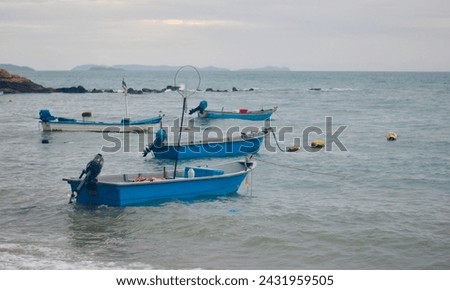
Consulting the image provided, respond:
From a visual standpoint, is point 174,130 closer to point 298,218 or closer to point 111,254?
point 298,218

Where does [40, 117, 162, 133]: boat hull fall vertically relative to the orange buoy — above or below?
above

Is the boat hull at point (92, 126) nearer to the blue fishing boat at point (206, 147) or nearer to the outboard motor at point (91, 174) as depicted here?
the blue fishing boat at point (206, 147)

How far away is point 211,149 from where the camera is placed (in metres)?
27.4

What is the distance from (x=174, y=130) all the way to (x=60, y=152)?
1196 cm

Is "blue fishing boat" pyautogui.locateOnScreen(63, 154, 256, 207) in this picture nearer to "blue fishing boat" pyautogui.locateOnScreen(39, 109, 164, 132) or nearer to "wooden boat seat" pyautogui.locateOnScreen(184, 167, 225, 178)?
"wooden boat seat" pyautogui.locateOnScreen(184, 167, 225, 178)

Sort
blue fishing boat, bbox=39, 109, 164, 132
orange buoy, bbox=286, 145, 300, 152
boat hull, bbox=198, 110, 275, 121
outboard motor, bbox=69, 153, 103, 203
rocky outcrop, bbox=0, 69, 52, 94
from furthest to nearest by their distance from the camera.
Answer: rocky outcrop, bbox=0, 69, 52, 94 → boat hull, bbox=198, 110, 275, 121 → blue fishing boat, bbox=39, 109, 164, 132 → orange buoy, bbox=286, 145, 300, 152 → outboard motor, bbox=69, 153, 103, 203

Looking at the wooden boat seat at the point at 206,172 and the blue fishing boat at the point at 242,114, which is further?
the blue fishing boat at the point at 242,114

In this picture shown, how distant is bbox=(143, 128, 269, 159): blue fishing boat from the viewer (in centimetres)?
2655

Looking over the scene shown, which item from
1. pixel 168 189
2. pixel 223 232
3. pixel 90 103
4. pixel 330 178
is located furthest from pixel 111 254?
pixel 90 103

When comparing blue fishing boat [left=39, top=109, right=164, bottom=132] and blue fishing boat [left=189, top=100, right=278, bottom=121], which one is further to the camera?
blue fishing boat [left=189, top=100, right=278, bottom=121]

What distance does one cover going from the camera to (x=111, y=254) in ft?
44.3

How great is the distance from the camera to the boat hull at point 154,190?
17266 mm

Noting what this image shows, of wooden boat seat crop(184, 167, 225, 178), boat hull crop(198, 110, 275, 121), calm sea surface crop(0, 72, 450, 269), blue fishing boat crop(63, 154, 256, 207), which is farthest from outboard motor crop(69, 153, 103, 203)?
boat hull crop(198, 110, 275, 121)

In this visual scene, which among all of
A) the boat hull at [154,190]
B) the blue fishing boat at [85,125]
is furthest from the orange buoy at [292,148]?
the blue fishing boat at [85,125]
